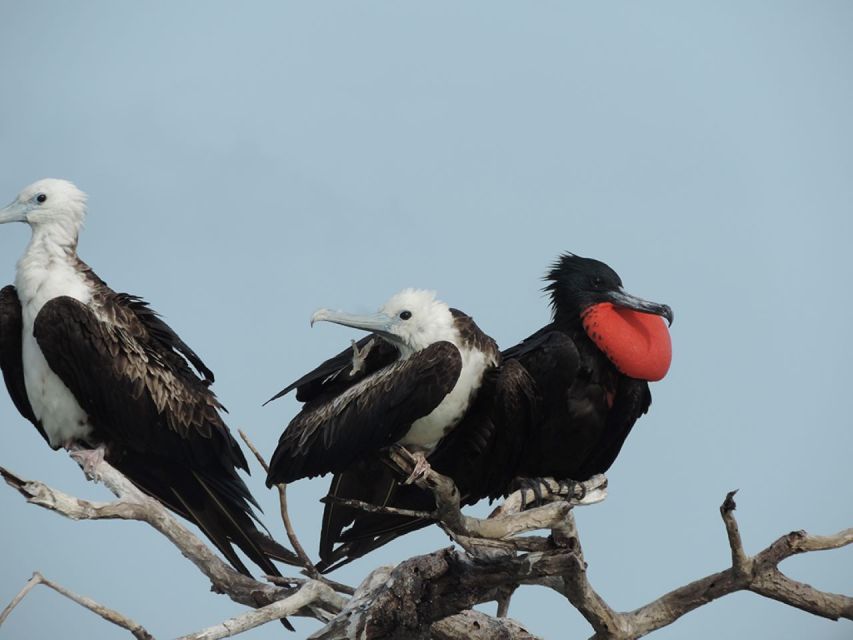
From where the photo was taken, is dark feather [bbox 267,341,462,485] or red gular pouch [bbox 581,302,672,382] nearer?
dark feather [bbox 267,341,462,485]

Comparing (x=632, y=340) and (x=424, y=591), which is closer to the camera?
(x=424, y=591)

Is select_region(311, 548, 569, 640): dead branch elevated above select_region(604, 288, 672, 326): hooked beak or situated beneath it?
situated beneath

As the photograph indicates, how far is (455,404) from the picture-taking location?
333 inches

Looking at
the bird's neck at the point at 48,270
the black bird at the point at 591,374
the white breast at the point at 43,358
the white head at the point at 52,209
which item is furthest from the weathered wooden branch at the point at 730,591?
the white head at the point at 52,209

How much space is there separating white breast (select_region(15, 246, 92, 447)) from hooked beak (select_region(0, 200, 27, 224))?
39 cm

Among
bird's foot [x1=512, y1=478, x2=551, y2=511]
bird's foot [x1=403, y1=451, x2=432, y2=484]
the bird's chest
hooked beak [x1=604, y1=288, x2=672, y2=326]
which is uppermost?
hooked beak [x1=604, y1=288, x2=672, y2=326]

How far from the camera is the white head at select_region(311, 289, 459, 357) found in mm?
8484

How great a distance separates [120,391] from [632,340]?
2.99m

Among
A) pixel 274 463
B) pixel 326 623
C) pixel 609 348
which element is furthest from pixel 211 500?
pixel 609 348

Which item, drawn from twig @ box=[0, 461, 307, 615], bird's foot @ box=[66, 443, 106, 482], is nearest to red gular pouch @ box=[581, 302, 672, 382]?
twig @ box=[0, 461, 307, 615]

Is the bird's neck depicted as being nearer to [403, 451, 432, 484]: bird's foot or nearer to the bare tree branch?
[403, 451, 432, 484]: bird's foot

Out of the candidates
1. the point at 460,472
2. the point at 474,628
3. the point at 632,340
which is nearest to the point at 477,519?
the point at 474,628

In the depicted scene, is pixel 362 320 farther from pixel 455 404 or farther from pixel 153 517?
pixel 153 517

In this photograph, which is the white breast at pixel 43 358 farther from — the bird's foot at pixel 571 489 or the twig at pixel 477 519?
the bird's foot at pixel 571 489
